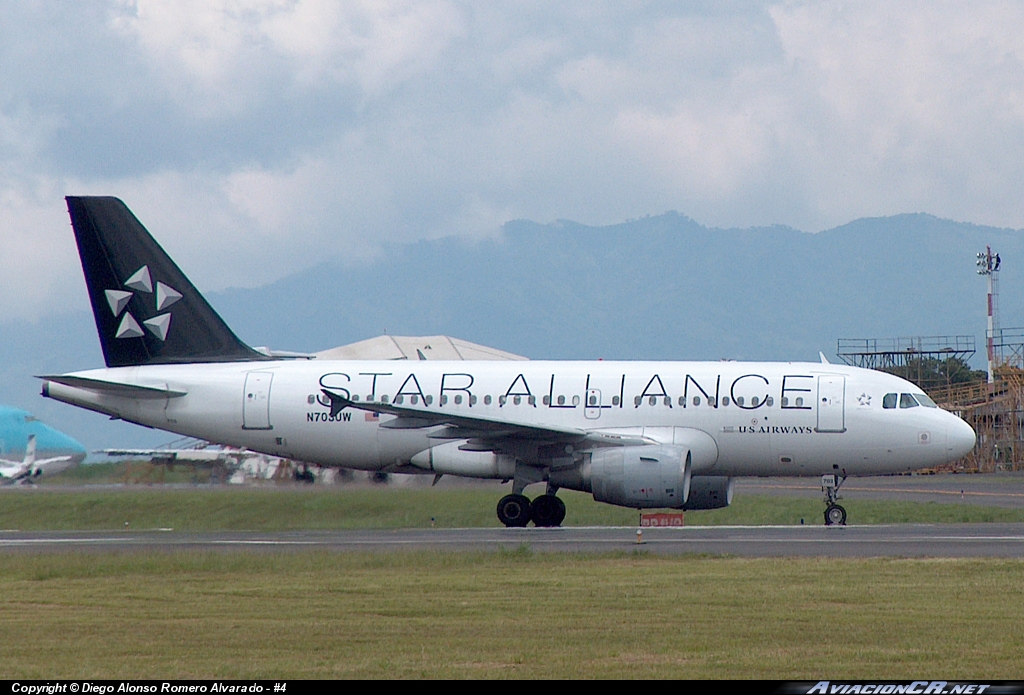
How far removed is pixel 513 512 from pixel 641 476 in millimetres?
→ 3053

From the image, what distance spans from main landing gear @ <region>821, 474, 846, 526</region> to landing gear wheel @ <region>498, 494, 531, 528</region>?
20.3 feet

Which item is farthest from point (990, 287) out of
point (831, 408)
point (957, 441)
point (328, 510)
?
point (328, 510)

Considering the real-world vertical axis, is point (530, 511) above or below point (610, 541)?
above

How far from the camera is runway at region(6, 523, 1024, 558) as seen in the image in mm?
21281

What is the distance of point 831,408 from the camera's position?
28.7 meters

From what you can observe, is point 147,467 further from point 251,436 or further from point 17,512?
Result: point 251,436

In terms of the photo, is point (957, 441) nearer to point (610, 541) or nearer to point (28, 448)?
point (610, 541)

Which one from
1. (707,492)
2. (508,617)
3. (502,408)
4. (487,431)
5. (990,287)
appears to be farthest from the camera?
(990,287)

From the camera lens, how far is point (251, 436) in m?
30.1

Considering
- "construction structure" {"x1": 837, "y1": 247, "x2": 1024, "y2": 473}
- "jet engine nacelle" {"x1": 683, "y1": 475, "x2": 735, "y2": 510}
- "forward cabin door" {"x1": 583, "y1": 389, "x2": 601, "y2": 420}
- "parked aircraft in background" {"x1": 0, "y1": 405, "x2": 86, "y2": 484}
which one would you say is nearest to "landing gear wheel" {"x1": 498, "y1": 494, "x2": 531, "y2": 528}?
"forward cabin door" {"x1": 583, "y1": 389, "x2": 601, "y2": 420}

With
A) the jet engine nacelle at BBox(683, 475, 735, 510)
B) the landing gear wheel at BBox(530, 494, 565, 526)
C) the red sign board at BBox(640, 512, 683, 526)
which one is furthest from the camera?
the jet engine nacelle at BBox(683, 475, 735, 510)

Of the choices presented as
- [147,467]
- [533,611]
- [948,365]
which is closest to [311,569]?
[533,611]

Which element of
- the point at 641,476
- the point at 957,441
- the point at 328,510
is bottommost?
the point at 328,510

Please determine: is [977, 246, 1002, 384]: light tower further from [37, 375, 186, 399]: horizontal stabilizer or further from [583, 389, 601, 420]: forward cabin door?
[37, 375, 186, 399]: horizontal stabilizer
